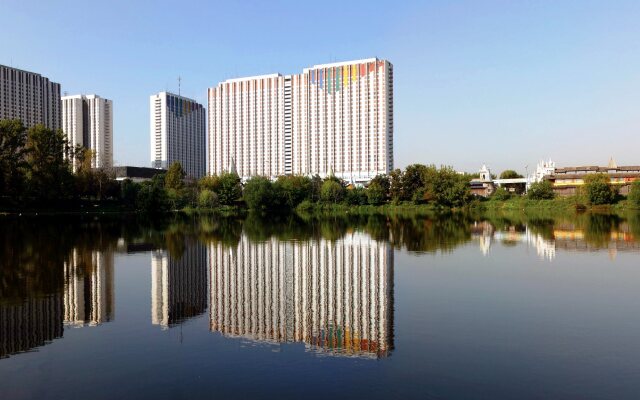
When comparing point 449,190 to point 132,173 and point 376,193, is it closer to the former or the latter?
point 376,193

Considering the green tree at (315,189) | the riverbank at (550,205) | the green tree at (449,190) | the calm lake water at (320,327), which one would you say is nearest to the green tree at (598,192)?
the riverbank at (550,205)

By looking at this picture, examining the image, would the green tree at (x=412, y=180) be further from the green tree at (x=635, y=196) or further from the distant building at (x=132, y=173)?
the distant building at (x=132, y=173)

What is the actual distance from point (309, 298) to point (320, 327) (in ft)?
A: 8.26

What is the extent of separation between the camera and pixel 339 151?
4254 inches

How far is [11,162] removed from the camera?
5369cm

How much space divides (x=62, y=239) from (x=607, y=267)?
26.9 metres

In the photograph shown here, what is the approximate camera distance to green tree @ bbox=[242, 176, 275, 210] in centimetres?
7244

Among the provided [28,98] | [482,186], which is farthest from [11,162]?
[482,186]

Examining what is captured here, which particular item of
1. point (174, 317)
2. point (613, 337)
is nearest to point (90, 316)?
point (174, 317)

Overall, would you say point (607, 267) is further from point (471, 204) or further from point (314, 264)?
point (471, 204)

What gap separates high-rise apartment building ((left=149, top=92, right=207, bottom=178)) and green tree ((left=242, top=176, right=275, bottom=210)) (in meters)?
58.2

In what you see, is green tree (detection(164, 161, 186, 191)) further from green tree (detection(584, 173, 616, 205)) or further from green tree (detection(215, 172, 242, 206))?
green tree (detection(584, 173, 616, 205))

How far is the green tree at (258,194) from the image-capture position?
238 ft

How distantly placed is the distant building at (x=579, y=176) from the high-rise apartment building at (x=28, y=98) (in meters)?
91.1
